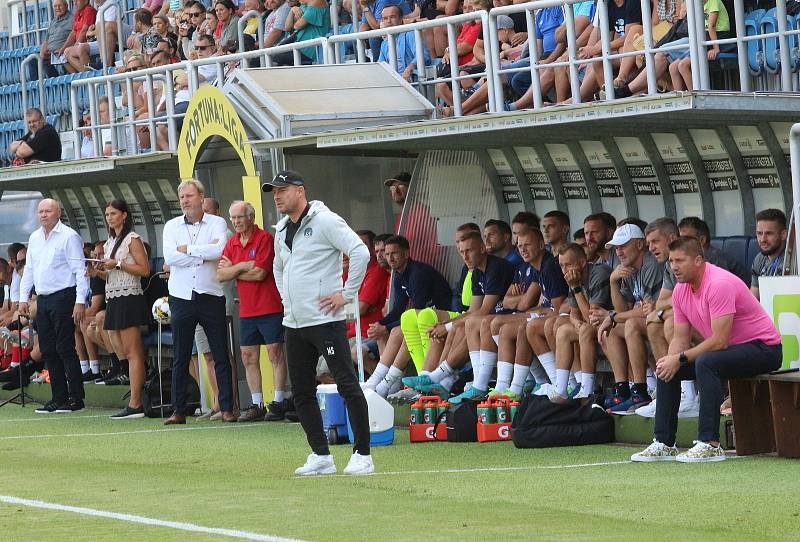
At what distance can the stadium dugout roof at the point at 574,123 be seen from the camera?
9.87 m

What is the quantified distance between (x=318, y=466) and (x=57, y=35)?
14596 mm

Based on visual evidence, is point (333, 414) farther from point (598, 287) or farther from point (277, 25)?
point (277, 25)

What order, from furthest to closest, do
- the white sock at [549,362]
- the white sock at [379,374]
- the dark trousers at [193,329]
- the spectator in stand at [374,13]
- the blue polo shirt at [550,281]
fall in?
the spectator in stand at [374,13]
the dark trousers at [193,329]
the white sock at [379,374]
the blue polo shirt at [550,281]
the white sock at [549,362]

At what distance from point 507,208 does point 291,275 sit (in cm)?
467

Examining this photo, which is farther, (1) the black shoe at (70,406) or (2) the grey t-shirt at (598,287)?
(1) the black shoe at (70,406)

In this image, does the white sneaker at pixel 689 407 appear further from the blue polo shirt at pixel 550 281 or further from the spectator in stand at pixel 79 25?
the spectator in stand at pixel 79 25

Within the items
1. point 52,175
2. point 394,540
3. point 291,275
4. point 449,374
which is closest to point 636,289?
point 449,374

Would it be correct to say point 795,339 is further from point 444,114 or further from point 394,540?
A: point 444,114

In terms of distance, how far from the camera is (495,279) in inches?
480

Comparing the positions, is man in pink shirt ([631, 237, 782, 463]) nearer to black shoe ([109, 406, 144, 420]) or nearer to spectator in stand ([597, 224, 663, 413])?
spectator in stand ([597, 224, 663, 413])

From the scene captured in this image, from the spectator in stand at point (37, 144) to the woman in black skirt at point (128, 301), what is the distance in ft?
14.8

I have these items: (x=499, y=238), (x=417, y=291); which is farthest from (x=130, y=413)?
(x=499, y=238)

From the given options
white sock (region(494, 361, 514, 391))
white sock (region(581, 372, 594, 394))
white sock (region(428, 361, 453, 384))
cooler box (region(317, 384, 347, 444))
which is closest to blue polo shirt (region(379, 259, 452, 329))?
white sock (region(428, 361, 453, 384))

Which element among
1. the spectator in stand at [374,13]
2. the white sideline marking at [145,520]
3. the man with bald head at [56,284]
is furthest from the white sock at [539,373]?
the man with bald head at [56,284]
